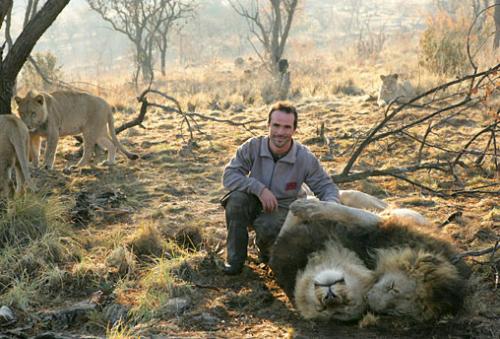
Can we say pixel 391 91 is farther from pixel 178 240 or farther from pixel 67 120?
pixel 178 240

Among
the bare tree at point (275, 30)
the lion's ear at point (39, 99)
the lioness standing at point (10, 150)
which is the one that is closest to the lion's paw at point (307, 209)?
the lioness standing at point (10, 150)

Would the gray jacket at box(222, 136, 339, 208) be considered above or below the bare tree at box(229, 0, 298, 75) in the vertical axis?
below

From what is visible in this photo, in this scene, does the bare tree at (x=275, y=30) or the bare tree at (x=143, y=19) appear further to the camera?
the bare tree at (x=143, y=19)

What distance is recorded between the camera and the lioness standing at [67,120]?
7541mm

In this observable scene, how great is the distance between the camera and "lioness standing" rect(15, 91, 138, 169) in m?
7.54

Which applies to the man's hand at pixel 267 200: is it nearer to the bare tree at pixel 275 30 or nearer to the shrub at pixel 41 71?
the bare tree at pixel 275 30

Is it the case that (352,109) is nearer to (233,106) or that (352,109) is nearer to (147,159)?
(233,106)

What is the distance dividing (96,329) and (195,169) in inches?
184

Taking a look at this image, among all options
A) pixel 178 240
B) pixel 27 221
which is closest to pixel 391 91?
pixel 178 240

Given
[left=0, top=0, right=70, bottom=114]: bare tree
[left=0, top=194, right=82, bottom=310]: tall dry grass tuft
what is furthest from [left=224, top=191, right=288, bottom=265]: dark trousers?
[left=0, top=0, right=70, bottom=114]: bare tree

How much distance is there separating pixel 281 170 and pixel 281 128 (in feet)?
1.15

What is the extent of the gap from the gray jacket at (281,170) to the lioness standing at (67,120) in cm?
379

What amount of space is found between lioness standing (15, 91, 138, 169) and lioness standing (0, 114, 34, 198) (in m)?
1.96

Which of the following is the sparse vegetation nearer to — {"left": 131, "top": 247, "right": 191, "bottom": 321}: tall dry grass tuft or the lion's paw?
{"left": 131, "top": 247, "right": 191, "bottom": 321}: tall dry grass tuft
